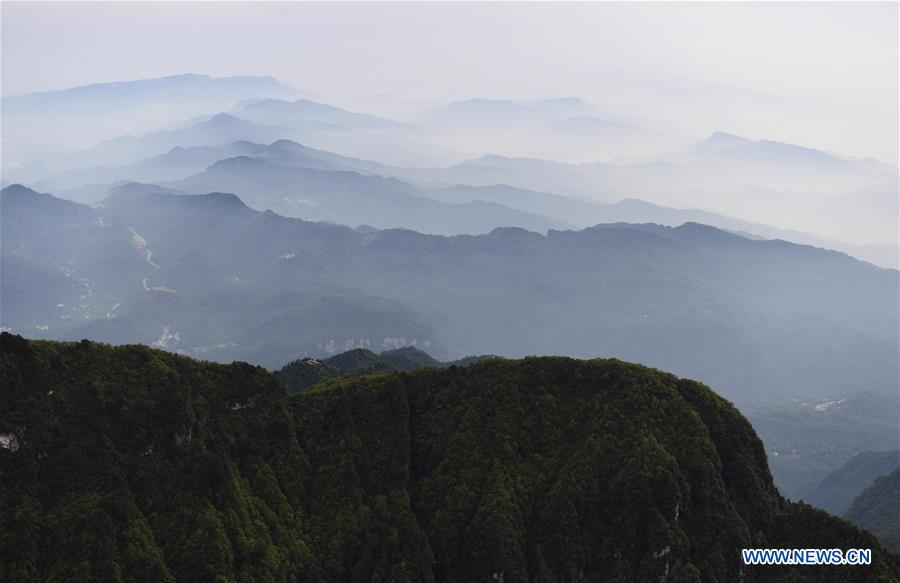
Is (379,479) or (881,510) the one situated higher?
(379,479)

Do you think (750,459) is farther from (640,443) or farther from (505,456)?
(505,456)

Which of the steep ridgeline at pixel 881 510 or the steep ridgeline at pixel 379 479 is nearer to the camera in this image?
the steep ridgeline at pixel 379 479

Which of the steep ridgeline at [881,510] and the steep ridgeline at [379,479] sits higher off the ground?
the steep ridgeline at [379,479]

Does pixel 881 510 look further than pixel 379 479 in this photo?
Yes

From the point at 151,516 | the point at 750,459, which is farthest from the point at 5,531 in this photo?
the point at 750,459
